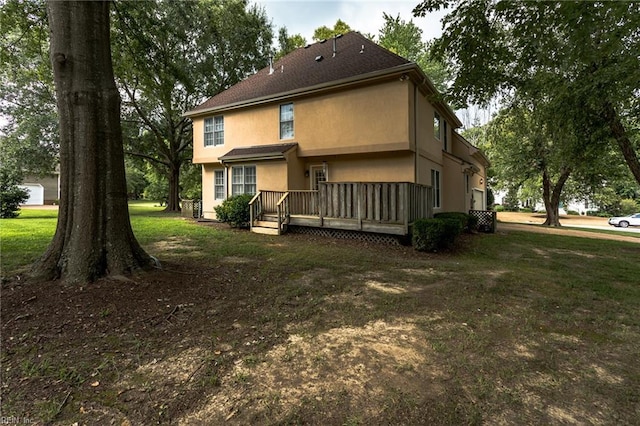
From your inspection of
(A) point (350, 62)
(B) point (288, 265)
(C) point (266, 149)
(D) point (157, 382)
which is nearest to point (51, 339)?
(D) point (157, 382)

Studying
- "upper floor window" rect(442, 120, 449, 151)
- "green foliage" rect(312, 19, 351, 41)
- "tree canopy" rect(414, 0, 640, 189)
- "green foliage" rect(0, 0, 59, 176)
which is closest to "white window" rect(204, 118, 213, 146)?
"tree canopy" rect(414, 0, 640, 189)

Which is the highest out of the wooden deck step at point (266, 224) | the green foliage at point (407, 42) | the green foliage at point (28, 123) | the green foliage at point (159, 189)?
the green foliage at point (407, 42)

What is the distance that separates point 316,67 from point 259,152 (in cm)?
463

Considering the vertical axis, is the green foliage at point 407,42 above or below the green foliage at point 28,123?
above

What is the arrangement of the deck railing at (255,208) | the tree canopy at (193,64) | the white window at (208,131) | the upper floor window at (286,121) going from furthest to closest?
the tree canopy at (193,64), the white window at (208,131), the upper floor window at (286,121), the deck railing at (255,208)

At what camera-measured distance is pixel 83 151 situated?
166 inches

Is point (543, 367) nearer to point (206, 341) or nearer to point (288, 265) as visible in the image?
point (206, 341)

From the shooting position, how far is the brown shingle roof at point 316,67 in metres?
11.1

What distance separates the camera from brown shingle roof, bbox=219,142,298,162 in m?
11.8

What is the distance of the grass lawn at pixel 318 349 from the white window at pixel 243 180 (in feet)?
26.1

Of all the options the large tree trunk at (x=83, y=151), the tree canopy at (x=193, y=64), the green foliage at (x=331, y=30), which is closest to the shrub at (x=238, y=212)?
the large tree trunk at (x=83, y=151)

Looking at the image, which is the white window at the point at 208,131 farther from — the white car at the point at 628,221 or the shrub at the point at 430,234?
the white car at the point at 628,221

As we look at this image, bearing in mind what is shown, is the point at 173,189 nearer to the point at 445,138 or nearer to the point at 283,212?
the point at 283,212

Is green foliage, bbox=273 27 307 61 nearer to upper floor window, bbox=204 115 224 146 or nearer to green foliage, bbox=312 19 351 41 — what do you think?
green foliage, bbox=312 19 351 41
